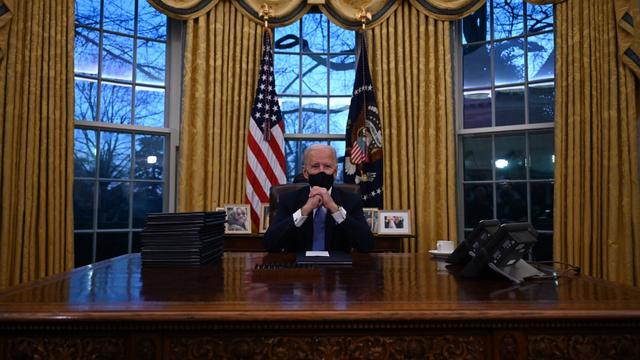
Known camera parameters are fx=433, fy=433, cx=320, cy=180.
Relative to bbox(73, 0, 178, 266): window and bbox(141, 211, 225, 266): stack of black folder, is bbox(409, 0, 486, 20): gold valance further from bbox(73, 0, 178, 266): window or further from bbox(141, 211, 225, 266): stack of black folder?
bbox(141, 211, 225, 266): stack of black folder

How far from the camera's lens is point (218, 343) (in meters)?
0.89

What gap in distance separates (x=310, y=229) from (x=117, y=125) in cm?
235

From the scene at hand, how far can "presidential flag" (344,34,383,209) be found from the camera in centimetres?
380

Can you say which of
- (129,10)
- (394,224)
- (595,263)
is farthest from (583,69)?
(129,10)

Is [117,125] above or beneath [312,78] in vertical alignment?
beneath

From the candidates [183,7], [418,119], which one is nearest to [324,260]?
[418,119]

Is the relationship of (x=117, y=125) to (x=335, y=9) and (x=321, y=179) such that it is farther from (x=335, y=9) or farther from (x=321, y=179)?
(x=321, y=179)

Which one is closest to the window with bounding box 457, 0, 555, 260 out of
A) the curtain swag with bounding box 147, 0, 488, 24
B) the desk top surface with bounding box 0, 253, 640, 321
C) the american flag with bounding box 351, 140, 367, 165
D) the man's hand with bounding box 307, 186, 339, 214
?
the curtain swag with bounding box 147, 0, 488, 24

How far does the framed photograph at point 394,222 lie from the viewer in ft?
A: 11.8

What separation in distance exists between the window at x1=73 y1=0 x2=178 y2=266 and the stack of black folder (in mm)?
2497

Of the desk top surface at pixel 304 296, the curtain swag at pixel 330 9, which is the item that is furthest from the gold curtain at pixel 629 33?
the desk top surface at pixel 304 296

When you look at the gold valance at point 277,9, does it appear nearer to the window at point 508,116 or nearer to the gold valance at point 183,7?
the gold valance at point 183,7

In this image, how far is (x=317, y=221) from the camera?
246cm

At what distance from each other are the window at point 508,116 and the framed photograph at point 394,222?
0.73 m
